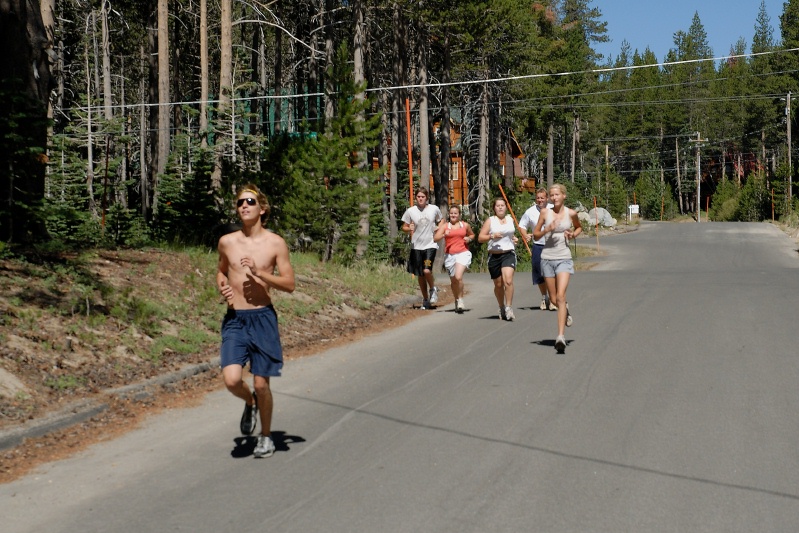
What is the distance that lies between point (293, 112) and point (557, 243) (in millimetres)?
52123

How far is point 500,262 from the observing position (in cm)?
1616

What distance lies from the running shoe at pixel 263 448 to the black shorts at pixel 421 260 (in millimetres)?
10446

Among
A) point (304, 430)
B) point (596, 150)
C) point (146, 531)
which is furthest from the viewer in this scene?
point (596, 150)

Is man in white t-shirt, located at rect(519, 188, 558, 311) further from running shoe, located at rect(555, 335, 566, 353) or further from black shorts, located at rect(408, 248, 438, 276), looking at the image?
running shoe, located at rect(555, 335, 566, 353)

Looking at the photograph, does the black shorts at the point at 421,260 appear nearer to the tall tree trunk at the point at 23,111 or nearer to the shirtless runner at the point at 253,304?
the tall tree trunk at the point at 23,111

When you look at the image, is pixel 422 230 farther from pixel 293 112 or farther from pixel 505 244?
pixel 293 112

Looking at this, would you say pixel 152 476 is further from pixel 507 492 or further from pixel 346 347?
pixel 346 347

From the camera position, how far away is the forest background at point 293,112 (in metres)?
21.2

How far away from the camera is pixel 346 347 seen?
534 inches

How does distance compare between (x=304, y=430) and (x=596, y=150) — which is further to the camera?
(x=596, y=150)

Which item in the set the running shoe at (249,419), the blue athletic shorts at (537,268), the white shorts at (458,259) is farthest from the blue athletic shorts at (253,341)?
the white shorts at (458,259)

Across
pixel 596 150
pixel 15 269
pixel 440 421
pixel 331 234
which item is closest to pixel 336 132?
pixel 331 234

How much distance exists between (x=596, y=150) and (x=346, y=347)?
11831 cm

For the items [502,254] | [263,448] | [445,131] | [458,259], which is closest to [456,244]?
[458,259]
